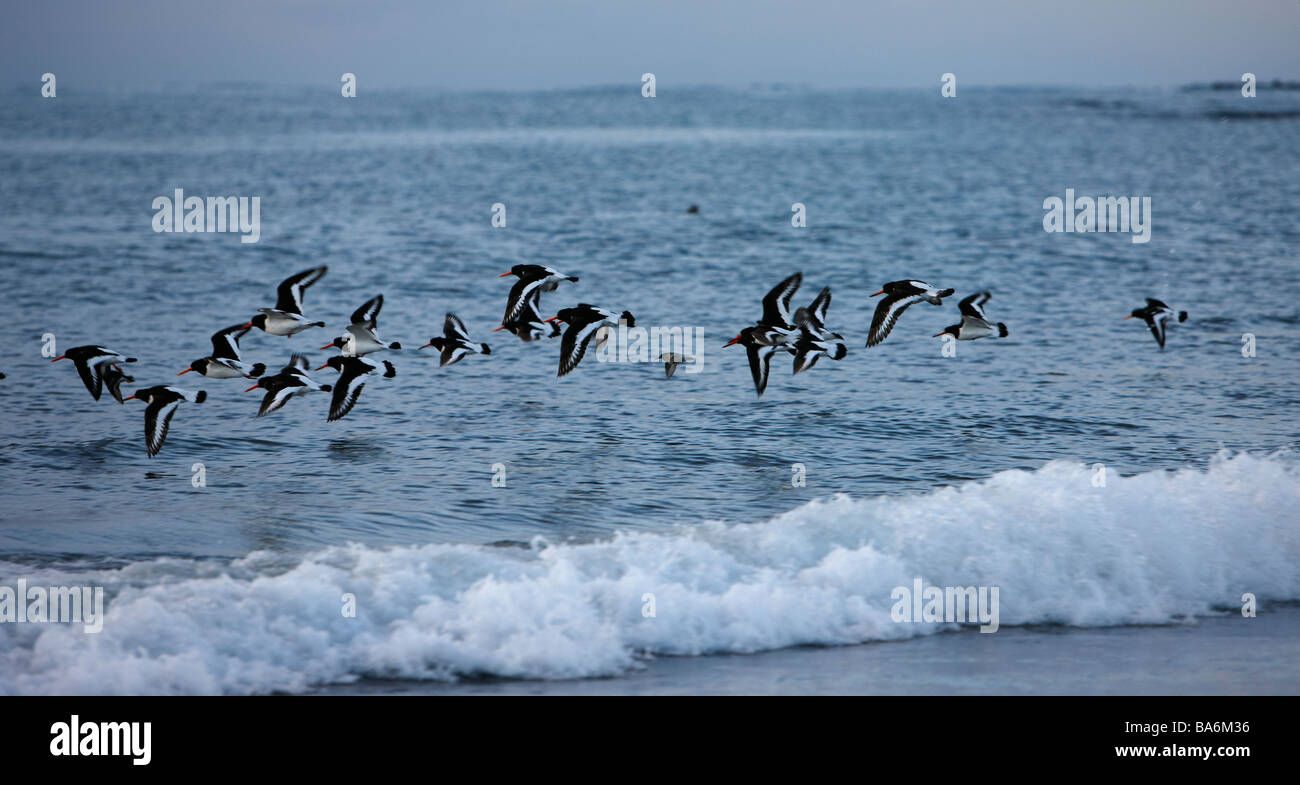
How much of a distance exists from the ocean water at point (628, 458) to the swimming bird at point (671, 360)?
0.26 meters

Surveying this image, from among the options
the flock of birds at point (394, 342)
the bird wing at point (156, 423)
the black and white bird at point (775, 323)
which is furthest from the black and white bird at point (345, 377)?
the black and white bird at point (775, 323)

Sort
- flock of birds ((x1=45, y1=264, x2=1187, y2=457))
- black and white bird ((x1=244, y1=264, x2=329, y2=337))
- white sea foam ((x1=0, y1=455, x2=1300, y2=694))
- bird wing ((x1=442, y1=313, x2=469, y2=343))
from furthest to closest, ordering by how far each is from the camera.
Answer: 1. bird wing ((x1=442, y1=313, x2=469, y2=343))
2. black and white bird ((x1=244, y1=264, x2=329, y2=337))
3. flock of birds ((x1=45, y1=264, x2=1187, y2=457))
4. white sea foam ((x1=0, y1=455, x2=1300, y2=694))

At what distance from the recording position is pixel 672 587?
9.87 m

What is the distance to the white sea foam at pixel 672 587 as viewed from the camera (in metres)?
8.89

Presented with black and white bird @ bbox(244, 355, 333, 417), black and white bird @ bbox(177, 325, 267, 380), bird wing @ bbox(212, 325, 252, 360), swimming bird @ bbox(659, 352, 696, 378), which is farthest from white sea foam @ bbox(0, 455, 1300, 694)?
swimming bird @ bbox(659, 352, 696, 378)

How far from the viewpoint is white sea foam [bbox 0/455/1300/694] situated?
8.89 meters

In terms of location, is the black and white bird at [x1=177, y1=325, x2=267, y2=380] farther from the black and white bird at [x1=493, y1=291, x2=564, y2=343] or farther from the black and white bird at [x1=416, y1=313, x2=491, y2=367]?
the black and white bird at [x1=493, y1=291, x2=564, y2=343]

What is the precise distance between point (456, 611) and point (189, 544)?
10.5ft

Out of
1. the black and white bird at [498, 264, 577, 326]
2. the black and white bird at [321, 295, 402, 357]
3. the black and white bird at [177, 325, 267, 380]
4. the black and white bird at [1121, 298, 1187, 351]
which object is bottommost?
the black and white bird at [177, 325, 267, 380]

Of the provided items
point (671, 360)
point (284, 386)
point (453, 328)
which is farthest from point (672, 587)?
point (671, 360)

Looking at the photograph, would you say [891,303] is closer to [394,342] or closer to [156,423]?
[394,342]

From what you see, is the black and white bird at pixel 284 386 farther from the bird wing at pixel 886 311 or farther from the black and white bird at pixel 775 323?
the bird wing at pixel 886 311

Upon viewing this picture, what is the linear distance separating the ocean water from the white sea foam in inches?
1.3

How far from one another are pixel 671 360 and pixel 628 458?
11.6 ft
